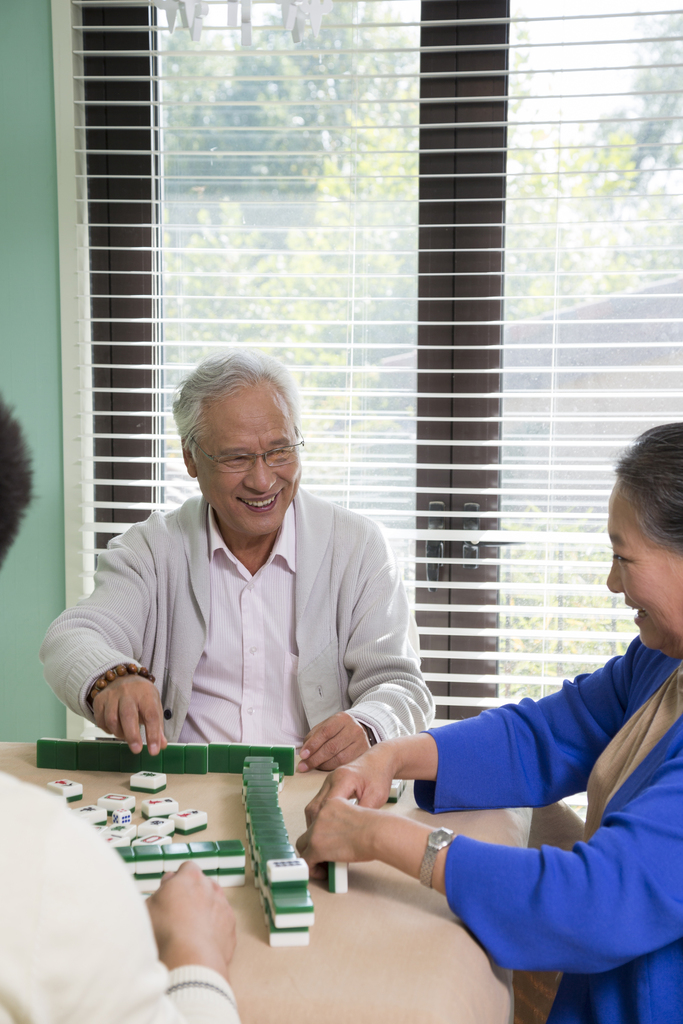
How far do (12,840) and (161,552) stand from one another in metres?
1.40

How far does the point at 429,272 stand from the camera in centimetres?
272

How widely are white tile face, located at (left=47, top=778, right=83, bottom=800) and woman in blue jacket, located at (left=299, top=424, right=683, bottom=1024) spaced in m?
0.40

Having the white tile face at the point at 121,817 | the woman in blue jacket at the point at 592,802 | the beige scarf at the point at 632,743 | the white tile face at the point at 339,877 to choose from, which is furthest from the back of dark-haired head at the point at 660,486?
the white tile face at the point at 121,817

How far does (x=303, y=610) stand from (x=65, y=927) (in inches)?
52.8

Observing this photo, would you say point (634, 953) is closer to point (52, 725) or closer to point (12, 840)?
point (12, 840)

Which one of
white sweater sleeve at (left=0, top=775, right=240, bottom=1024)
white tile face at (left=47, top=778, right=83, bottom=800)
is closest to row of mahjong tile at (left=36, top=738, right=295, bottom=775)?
white tile face at (left=47, top=778, right=83, bottom=800)

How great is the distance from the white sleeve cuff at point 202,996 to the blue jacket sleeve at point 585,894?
0.32 metres

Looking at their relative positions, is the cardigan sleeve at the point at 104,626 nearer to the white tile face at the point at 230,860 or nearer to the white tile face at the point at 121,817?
the white tile face at the point at 121,817

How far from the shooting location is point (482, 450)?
107 inches

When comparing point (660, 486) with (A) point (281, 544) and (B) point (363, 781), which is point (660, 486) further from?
(A) point (281, 544)

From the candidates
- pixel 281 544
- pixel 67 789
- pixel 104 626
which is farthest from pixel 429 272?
pixel 67 789

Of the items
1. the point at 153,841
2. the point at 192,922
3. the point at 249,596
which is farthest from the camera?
the point at 249,596

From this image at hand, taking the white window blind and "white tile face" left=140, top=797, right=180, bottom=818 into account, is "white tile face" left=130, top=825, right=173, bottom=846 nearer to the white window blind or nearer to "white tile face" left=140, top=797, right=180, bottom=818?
"white tile face" left=140, top=797, right=180, bottom=818

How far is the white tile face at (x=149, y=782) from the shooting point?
1407mm
